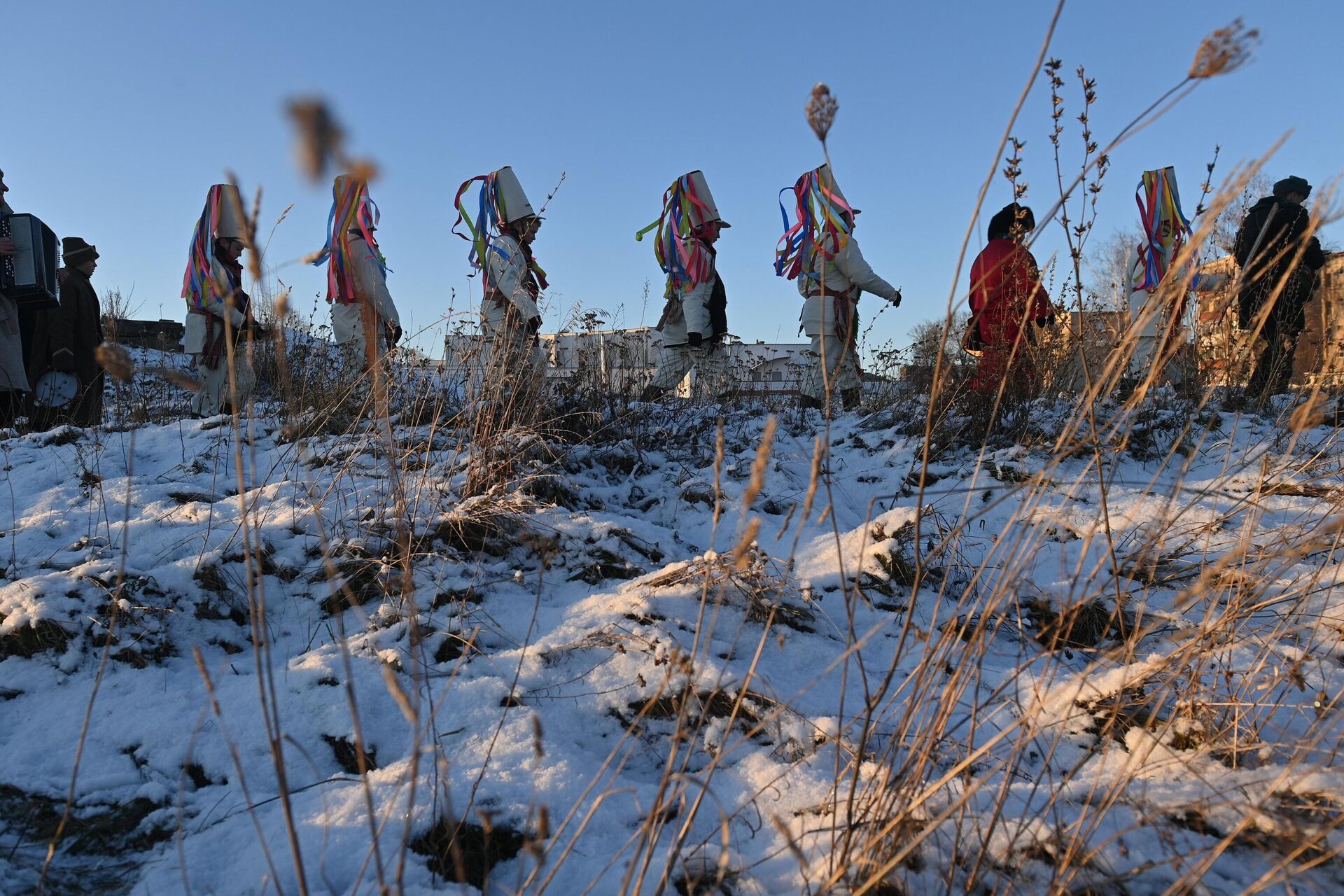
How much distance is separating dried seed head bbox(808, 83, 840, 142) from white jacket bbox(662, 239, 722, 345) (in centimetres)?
515

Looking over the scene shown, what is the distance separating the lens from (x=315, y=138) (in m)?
0.69

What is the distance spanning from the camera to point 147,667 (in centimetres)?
184

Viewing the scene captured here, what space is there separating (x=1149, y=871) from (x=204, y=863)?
1339 millimetres

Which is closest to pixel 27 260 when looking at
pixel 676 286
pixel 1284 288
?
pixel 676 286

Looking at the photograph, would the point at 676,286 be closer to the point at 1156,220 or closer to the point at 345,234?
the point at 345,234

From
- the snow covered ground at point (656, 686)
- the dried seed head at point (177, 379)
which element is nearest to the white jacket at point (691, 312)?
the snow covered ground at point (656, 686)

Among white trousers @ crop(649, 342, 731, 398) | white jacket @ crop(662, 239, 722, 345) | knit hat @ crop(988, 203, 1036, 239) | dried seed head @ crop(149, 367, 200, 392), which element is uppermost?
knit hat @ crop(988, 203, 1036, 239)

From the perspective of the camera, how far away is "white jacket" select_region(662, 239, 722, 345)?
6.16 metres

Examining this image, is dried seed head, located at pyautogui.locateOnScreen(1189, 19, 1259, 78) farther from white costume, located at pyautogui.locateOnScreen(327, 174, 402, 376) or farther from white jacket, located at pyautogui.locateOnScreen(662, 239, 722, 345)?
white jacket, located at pyautogui.locateOnScreen(662, 239, 722, 345)

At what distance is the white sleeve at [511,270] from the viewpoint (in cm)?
500

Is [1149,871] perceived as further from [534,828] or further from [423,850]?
[423,850]

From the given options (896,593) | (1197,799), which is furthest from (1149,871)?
(896,593)

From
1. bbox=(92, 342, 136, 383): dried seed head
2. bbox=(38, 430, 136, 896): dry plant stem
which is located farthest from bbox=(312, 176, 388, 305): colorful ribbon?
bbox=(92, 342, 136, 383): dried seed head

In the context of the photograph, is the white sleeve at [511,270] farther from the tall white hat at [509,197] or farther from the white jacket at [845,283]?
the white jacket at [845,283]
